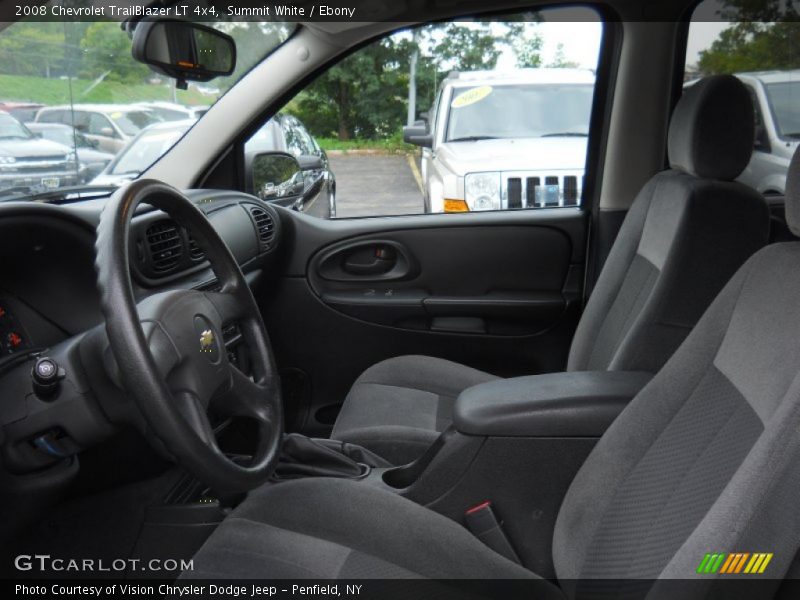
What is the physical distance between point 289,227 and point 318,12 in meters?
0.79

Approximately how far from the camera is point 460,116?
292cm

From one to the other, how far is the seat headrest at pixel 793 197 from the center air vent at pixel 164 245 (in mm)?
1378

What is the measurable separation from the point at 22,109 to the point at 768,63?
6.37 feet

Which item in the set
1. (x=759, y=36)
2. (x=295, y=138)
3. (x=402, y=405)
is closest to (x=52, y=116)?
(x=295, y=138)

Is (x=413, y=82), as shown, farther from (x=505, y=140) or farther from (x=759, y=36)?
(x=759, y=36)

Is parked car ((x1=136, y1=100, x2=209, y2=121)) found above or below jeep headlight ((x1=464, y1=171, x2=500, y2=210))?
above


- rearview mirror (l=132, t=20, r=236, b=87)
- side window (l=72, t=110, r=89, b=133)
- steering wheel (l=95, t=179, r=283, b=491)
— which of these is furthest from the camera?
side window (l=72, t=110, r=89, b=133)

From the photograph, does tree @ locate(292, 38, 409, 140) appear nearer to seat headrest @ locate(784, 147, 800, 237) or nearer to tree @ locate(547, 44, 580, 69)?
tree @ locate(547, 44, 580, 69)

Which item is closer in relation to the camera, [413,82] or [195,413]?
[195,413]

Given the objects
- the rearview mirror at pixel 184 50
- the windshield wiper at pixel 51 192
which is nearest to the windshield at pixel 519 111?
the rearview mirror at pixel 184 50

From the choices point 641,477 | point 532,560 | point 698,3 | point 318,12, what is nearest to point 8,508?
point 532,560

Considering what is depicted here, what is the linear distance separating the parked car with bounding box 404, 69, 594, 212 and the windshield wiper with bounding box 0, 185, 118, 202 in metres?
1.10

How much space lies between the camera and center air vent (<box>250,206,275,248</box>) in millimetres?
2629

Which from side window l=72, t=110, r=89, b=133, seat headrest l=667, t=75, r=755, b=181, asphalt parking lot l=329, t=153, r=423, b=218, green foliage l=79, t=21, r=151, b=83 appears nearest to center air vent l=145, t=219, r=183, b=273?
side window l=72, t=110, r=89, b=133
